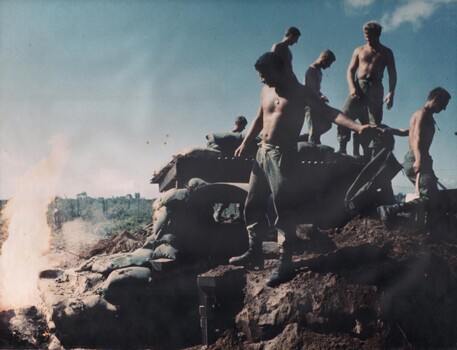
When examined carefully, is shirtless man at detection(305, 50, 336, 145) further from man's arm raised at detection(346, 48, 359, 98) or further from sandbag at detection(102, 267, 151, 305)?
sandbag at detection(102, 267, 151, 305)

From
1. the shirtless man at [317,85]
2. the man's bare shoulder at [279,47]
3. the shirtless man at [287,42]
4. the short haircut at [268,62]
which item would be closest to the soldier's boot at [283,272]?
the short haircut at [268,62]

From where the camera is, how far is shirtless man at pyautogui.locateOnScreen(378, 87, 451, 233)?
475cm

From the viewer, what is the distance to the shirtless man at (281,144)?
420 cm

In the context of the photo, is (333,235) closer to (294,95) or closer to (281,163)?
(281,163)

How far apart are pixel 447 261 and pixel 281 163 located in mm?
2233

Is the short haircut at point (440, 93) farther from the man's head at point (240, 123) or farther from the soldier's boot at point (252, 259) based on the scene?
the man's head at point (240, 123)

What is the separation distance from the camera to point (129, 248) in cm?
914

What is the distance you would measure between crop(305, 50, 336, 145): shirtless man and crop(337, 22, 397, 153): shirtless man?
2.07ft

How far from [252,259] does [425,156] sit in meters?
2.53

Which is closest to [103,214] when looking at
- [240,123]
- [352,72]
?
[240,123]

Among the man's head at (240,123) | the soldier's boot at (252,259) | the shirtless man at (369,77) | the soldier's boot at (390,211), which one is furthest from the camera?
the man's head at (240,123)

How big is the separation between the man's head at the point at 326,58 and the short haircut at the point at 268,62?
279 centimetres

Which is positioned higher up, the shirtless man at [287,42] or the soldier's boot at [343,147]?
the shirtless man at [287,42]

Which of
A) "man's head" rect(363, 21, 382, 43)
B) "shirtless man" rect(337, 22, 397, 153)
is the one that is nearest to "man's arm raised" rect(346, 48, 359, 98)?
"shirtless man" rect(337, 22, 397, 153)
